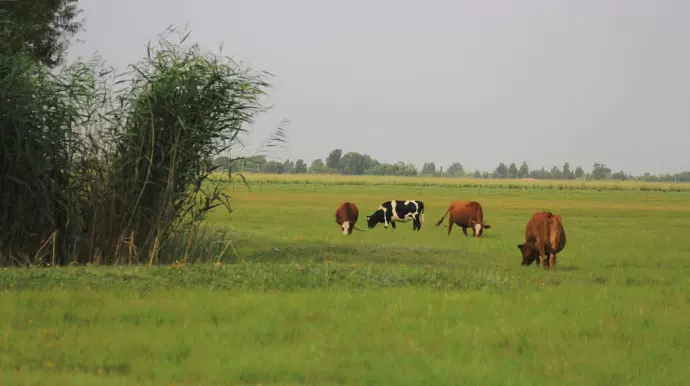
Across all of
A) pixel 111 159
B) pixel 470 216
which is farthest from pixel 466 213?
pixel 111 159

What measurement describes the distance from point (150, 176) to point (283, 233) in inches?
553

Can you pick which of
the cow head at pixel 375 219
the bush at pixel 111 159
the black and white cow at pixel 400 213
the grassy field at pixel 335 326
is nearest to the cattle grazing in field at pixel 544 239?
the grassy field at pixel 335 326

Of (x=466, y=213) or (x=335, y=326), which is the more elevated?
(x=466, y=213)

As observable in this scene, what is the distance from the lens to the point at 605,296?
13.6 metres

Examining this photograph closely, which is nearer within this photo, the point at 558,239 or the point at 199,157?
the point at 199,157

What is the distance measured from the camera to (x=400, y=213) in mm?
33000

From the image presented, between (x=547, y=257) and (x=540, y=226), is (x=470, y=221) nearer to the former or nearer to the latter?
(x=547, y=257)

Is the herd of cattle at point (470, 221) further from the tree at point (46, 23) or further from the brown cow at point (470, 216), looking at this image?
the tree at point (46, 23)

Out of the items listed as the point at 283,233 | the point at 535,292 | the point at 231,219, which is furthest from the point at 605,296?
the point at 231,219

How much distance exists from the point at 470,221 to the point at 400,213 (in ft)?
12.8

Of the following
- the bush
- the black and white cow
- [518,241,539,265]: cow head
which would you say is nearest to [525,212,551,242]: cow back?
[518,241,539,265]: cow head

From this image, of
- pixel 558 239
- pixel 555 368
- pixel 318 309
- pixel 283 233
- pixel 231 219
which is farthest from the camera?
pixel 231 219

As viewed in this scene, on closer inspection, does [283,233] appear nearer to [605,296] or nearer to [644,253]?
[644,253]

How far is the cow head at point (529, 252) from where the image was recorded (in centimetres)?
1945
